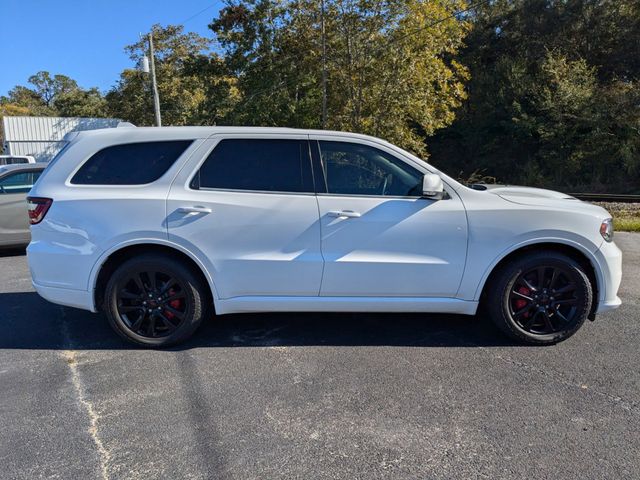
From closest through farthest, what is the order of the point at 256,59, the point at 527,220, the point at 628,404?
the point at 628,404 → the point at 527,220 → the point at 256,59

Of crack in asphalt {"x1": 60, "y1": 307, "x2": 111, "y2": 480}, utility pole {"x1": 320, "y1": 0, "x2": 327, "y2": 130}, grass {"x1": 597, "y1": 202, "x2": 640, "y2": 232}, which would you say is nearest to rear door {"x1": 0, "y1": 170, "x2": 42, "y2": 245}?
crack in asphalt {"x1": 60, "y1": 307, "x2": 111, "y2": 480}

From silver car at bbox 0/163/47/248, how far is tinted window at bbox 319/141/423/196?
249 inches

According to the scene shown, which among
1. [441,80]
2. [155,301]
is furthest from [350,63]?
[155,301]

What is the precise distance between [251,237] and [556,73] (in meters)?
29.8

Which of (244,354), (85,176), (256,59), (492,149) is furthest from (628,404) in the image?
(492,149)

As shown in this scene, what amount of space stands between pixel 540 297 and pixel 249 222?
8.14 feet

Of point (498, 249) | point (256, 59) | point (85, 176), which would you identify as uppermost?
point (256, 59)

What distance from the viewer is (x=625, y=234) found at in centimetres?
965

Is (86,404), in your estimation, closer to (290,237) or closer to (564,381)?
(290,237)

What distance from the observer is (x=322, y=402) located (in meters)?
3.38

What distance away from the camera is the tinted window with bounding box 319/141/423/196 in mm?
4164

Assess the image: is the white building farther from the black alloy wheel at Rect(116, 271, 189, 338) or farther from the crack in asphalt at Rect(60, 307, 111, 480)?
the black alloy wheel at Rect(116, 271, 189, 338)

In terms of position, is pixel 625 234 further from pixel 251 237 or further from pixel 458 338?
pixel 251 237

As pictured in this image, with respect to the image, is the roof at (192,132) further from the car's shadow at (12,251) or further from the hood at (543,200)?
the car's shadow at (12,251)
